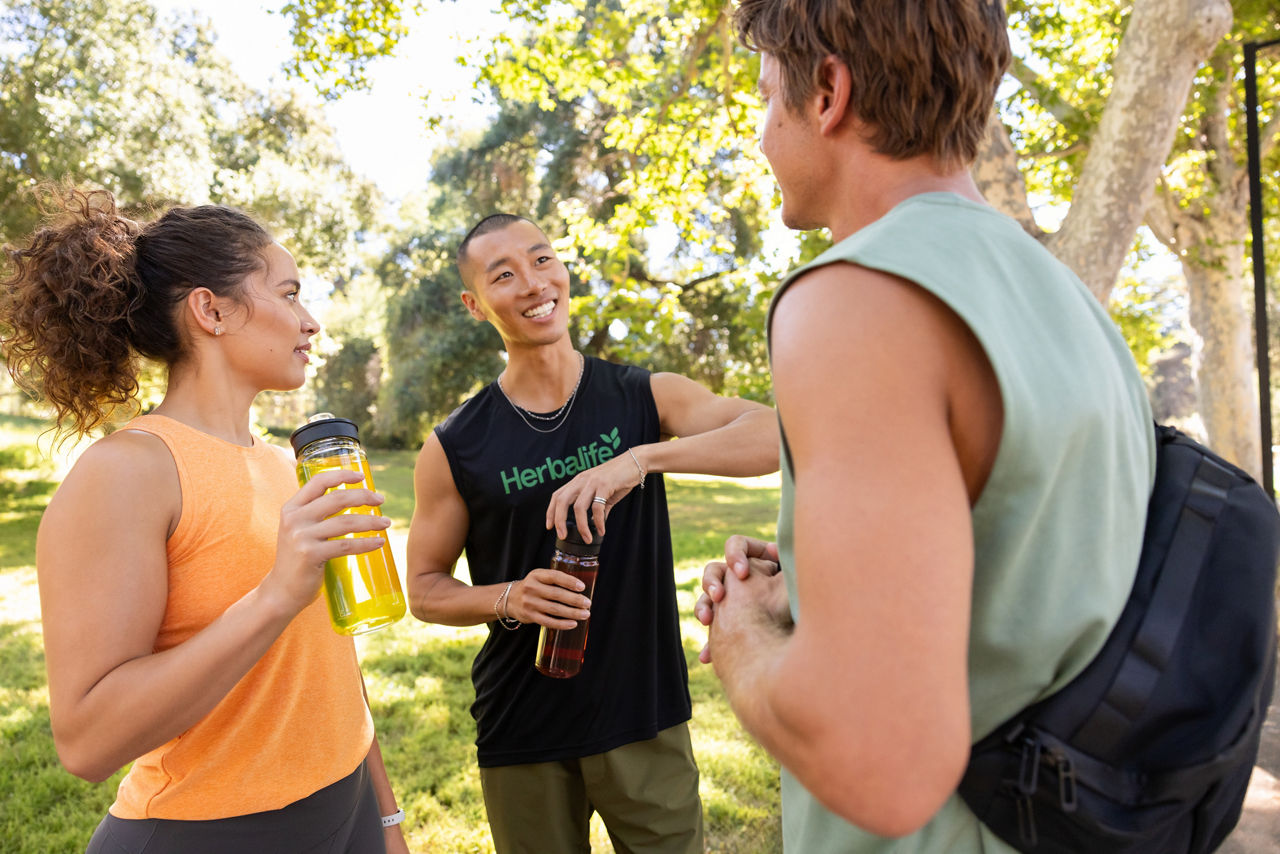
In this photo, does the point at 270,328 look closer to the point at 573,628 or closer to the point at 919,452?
the point at 573,628

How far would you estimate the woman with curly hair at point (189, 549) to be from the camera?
1.58 metres

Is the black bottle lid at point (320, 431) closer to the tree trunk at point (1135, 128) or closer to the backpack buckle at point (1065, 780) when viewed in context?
the backpack buckle at point (1065, 780)

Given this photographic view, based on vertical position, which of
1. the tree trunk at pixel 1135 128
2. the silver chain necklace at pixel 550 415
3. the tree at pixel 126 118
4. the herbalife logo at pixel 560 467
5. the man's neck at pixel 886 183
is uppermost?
the tree at pixel 126 118

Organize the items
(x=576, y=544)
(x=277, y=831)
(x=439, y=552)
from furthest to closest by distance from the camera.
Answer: (x=439, y=552), (x=576, y=544), (x=277, y=831)

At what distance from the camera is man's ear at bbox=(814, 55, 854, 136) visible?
1.11 meters

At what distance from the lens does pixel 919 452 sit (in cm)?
86

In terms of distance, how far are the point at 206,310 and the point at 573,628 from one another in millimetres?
1157

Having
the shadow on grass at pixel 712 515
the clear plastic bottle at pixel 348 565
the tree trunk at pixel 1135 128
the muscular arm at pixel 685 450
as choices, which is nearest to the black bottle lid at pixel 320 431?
the clear plastic bottle at pixel 348 565

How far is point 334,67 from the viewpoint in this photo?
746 cm

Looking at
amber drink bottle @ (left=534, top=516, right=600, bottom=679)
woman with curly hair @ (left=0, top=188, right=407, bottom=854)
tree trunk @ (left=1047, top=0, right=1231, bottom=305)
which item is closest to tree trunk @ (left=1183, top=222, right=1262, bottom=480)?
tree trunk @ (left=1047, top=0, right=1231, bottom=305)

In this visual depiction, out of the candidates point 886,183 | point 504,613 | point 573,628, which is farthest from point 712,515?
point 886,183

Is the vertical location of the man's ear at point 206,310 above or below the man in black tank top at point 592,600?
above

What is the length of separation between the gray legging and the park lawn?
7.03 ft

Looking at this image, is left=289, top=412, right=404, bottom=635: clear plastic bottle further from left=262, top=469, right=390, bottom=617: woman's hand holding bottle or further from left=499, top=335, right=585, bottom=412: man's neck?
left=499, top=335, right=585, bottom=412: man's neck
